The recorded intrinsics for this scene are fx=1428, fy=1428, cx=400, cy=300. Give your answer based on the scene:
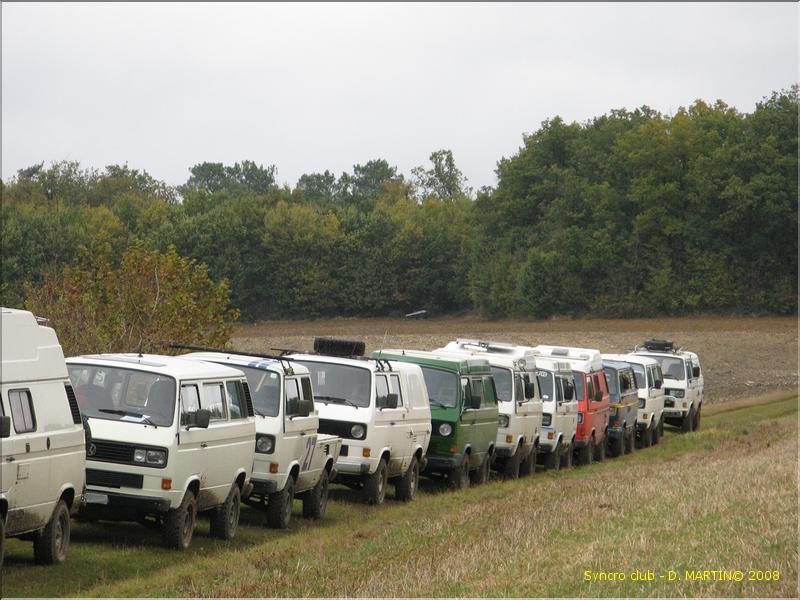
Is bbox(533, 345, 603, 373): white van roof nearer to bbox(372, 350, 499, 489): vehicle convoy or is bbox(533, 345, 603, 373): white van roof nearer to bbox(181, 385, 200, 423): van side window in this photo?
bbox(372, 350, 499, 489): vehicle convoy

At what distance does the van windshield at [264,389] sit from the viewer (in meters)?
17.8

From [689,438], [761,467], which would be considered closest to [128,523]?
[761,467]

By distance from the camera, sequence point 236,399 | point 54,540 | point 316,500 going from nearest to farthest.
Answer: point 54,540 → point 236,399 → point 316,500

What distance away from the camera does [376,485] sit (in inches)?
808

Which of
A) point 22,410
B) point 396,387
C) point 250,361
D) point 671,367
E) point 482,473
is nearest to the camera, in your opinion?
point 22,410

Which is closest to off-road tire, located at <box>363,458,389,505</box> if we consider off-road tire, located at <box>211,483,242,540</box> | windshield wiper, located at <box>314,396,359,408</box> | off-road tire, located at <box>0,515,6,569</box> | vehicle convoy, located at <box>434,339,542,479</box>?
windshield wiper, located at <box>314,396,359,408</box>

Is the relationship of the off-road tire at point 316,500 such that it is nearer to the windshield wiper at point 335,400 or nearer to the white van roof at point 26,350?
the windshield wiper at point 335,400

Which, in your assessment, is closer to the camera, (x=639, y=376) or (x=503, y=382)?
(x=503, y=382)

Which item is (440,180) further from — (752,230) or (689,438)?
(689,438)

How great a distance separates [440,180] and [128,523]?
13486 cm

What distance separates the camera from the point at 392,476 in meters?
21.4

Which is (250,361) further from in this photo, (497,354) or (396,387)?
(497,354)

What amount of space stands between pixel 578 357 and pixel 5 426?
20986mm

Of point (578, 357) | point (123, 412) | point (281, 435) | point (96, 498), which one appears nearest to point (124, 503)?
point (96, 498)
